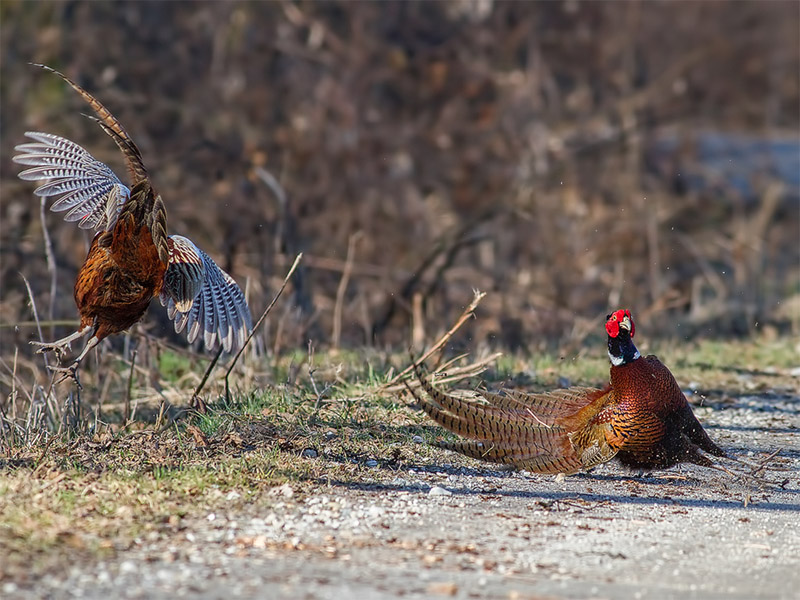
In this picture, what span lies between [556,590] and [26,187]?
27.9ft

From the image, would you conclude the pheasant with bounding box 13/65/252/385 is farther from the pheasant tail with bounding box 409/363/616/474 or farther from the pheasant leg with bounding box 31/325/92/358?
the pheasant tail with bounding box 409/363/616/474

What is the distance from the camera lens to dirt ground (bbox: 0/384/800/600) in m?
3.42

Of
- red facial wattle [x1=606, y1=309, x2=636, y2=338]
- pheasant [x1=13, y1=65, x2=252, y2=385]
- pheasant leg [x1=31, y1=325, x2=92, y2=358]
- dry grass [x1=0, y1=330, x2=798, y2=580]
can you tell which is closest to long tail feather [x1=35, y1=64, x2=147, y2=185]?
pheasant [x1=13, y1=65, x2=252, y2=385]

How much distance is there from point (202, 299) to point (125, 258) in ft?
2.41

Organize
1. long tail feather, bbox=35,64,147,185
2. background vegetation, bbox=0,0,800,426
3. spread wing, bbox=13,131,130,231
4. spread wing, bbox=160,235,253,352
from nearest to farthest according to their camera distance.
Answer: long tail feather, bbox=35,64,147,185 → spread wing, bbox=160,235,253,352 → spread wing, bbox=13,131,130,231 → background vegetation, bbox=0,0,800,426

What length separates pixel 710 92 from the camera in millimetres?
18438

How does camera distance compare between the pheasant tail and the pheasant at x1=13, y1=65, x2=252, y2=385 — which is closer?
the pheasant tail

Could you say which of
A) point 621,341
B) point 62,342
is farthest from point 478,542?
point 62,342

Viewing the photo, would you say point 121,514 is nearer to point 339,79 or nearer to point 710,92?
point 339,79

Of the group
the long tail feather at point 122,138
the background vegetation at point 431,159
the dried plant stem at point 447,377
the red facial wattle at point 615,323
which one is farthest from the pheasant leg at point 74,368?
the background vegetation at point 431,159

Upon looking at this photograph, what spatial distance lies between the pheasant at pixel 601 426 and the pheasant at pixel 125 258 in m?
1.44

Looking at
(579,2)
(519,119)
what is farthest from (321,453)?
(579,2)

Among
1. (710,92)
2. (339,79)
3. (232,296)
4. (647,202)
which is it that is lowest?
(232,296)

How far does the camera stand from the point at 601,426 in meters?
4.83
